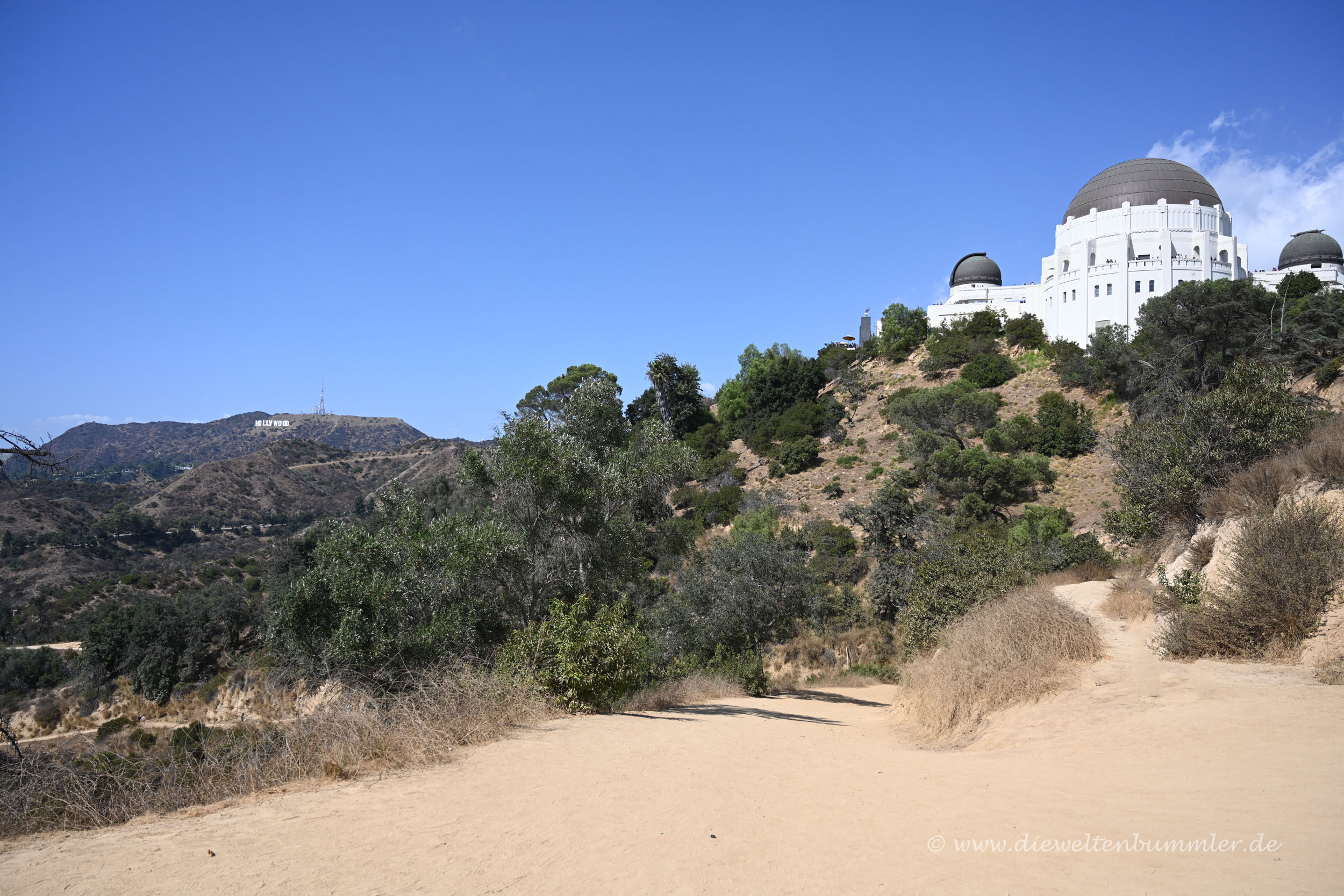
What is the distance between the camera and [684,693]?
628 inches

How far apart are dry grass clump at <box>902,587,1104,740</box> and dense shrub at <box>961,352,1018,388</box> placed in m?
38.9

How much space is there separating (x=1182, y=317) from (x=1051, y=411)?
7.87 metres

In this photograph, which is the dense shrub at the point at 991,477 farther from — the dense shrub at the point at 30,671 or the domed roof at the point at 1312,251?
the dense shrub at the point at 30,671

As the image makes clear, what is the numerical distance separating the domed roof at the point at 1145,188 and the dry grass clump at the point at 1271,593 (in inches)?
1784

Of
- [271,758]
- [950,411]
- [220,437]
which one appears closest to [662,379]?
[950,411]

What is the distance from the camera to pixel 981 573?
19.3 m

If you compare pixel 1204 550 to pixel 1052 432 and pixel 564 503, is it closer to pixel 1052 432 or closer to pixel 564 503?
pixel 564 503

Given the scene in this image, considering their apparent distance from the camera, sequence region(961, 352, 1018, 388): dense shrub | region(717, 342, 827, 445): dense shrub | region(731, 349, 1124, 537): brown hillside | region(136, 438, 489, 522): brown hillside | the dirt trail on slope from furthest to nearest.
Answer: region(136, 438, 489, 522): brown hillside, region(717, 342, 827, 445): dense shrub, region(961, 352, 1018, 388): dense shrub, region(731, 349, 1124, 537): brown hillside, the dirt trail on slope

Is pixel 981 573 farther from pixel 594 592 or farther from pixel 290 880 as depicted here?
pixel 290 880

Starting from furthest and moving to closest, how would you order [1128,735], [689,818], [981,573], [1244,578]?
[981,573], [1244,578], [1128,735], [689,818]

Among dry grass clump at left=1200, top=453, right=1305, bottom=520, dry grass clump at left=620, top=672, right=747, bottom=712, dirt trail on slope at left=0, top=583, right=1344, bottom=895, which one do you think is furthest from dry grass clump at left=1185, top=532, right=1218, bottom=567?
dry grass clump at left=620, top=672, right=747, bottom=712

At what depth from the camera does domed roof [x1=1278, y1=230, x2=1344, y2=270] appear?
4856 centimetres

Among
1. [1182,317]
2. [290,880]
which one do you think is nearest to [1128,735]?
[290,880]

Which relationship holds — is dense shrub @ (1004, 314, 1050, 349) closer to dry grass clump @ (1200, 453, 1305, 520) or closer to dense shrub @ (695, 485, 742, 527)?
dense shrub @ (695, 485, 742, 527)
